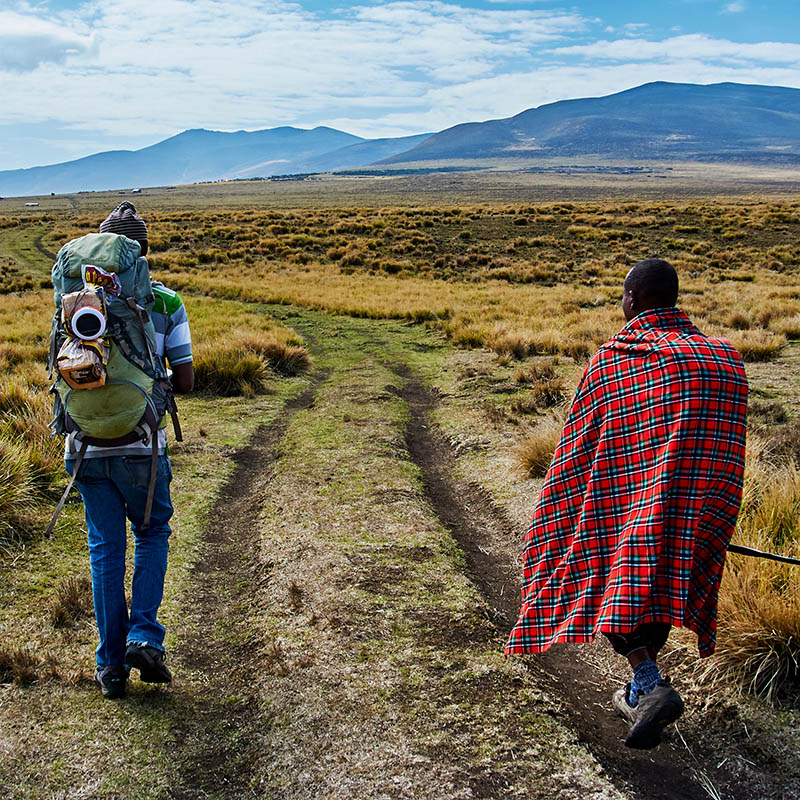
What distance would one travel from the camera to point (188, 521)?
20.7 ft

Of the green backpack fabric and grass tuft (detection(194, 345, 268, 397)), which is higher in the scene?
the green backpack fabric

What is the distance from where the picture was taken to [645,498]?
126 inches

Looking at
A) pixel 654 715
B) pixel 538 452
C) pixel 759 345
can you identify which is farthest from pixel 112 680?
pixel 759 345

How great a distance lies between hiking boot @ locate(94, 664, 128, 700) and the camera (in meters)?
3.68

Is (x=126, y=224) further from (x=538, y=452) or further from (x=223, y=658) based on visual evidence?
(x=538, y=452)

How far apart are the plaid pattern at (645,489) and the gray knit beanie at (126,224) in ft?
8.08

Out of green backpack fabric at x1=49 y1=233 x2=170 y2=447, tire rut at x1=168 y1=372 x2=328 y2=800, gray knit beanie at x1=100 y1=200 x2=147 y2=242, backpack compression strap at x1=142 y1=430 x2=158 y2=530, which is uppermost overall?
gray knit beanie at x1=100 y1=200 x2=147 y2=242

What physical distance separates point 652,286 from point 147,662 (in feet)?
10.3

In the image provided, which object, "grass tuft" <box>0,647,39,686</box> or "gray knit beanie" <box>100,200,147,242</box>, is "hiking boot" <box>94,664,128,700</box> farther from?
"gray knit beanie" <box>100,200,147,242</box>

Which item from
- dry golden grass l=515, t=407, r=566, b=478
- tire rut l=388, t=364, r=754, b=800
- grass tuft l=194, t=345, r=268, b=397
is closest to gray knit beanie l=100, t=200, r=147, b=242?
tire rut l=388, t=364, r=754, b=800

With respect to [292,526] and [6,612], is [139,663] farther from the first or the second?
[292,526]

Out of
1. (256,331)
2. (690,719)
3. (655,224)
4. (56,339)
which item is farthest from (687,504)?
(655,224)

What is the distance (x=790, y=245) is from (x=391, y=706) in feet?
120

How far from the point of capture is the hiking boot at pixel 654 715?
10.4ft
